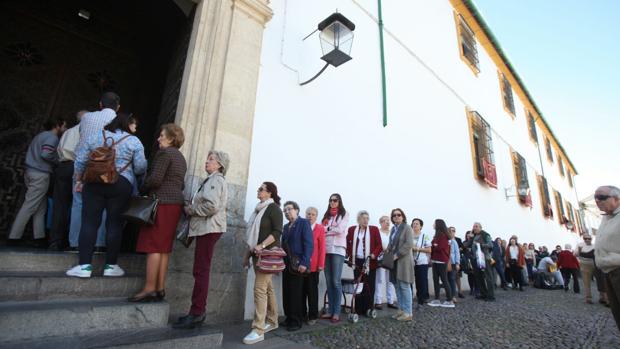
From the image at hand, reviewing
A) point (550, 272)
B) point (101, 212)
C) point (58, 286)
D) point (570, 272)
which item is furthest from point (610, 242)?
point (550, 272)

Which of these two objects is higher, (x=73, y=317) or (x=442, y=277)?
(x=442, y=277)

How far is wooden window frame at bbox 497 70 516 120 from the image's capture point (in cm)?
1303

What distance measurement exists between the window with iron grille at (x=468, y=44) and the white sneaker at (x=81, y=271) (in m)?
11.1

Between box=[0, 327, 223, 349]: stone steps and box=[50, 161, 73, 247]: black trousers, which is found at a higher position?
box=[50, 161, 73, 247]: black trousers

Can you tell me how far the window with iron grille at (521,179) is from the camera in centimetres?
1150

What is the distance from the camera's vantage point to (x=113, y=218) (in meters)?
2.58

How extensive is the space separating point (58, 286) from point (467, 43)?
12244 mm

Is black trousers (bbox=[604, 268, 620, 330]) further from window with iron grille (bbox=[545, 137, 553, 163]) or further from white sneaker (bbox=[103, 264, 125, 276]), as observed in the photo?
window with iron grille (bbox=[545, 137, 553, 163])

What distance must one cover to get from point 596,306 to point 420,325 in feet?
15.7

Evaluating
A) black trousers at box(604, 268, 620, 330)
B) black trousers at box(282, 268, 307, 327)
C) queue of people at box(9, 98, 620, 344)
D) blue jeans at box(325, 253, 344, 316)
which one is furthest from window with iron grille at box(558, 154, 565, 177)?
black trousers at box(282, 268, 307, 327)

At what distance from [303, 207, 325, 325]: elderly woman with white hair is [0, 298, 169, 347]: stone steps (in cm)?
169

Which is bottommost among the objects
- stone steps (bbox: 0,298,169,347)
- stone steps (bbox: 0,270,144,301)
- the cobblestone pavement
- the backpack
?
the cobblestone pavement

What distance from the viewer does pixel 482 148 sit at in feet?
32.4

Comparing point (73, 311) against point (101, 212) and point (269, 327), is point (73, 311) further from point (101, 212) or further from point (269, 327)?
point (269, 327)
